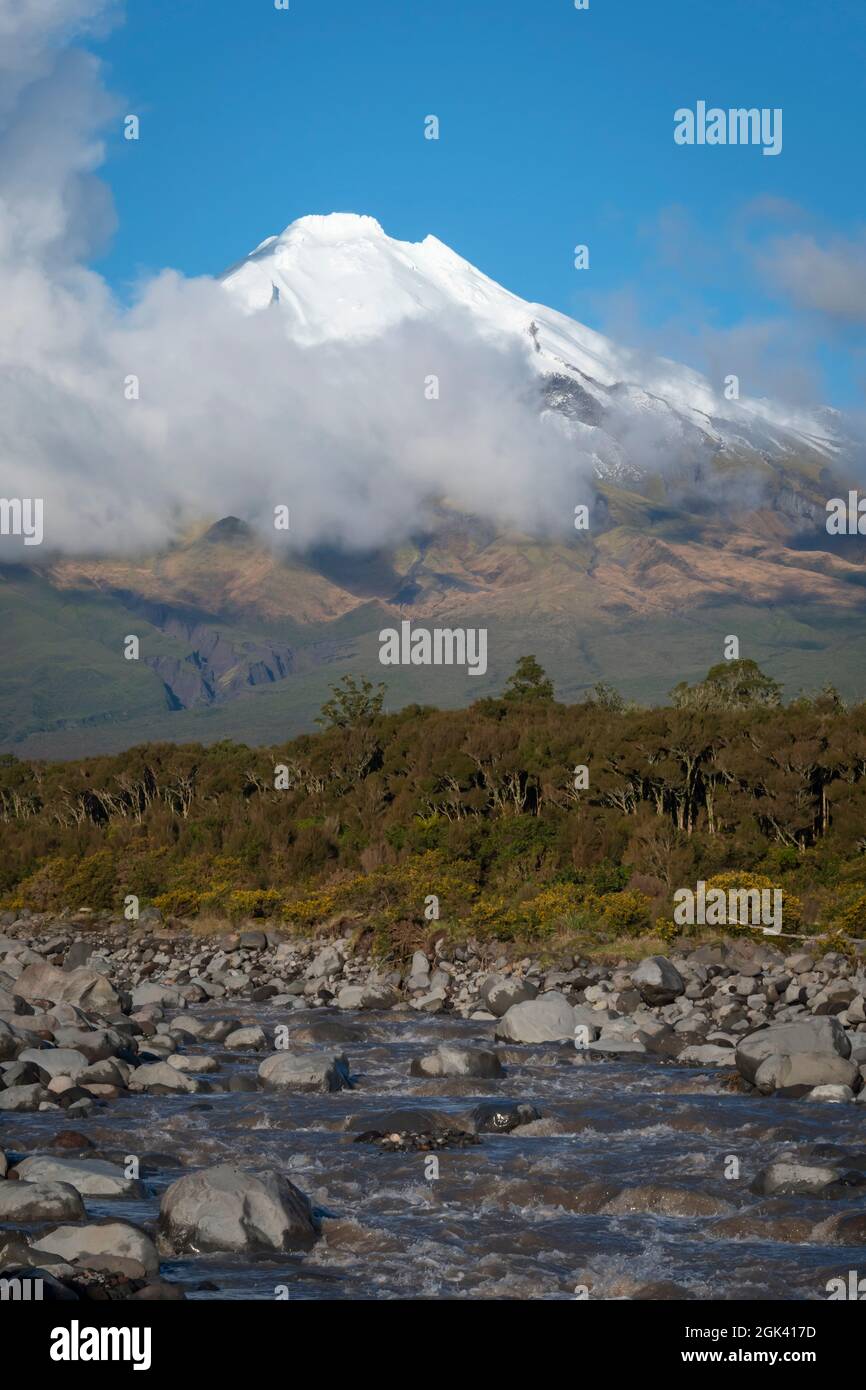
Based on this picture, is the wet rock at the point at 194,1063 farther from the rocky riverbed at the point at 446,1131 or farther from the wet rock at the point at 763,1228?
the wet rock at the point at 763,1228

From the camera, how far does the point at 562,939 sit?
29484mm

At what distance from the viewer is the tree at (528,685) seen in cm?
6359

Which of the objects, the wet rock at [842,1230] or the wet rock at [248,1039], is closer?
the wet rock at [842,1230]

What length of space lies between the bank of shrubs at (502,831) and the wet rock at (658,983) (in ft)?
12.2

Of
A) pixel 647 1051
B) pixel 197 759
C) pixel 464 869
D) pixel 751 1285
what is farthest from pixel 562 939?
pixel 197 759

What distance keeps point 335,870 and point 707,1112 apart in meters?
21.6

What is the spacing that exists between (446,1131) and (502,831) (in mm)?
19704

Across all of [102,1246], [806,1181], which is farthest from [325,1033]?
[102,1246]

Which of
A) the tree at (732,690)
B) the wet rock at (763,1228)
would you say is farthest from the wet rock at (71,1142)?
the tree at (732,690)

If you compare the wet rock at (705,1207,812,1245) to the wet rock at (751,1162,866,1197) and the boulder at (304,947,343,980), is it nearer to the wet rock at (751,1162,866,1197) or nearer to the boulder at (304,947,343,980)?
the wet rock at (751,1162,866,1197)

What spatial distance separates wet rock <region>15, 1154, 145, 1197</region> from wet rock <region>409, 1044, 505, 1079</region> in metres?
6.57

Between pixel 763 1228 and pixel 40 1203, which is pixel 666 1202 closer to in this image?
pixel 763 1228

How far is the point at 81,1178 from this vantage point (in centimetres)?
1417
